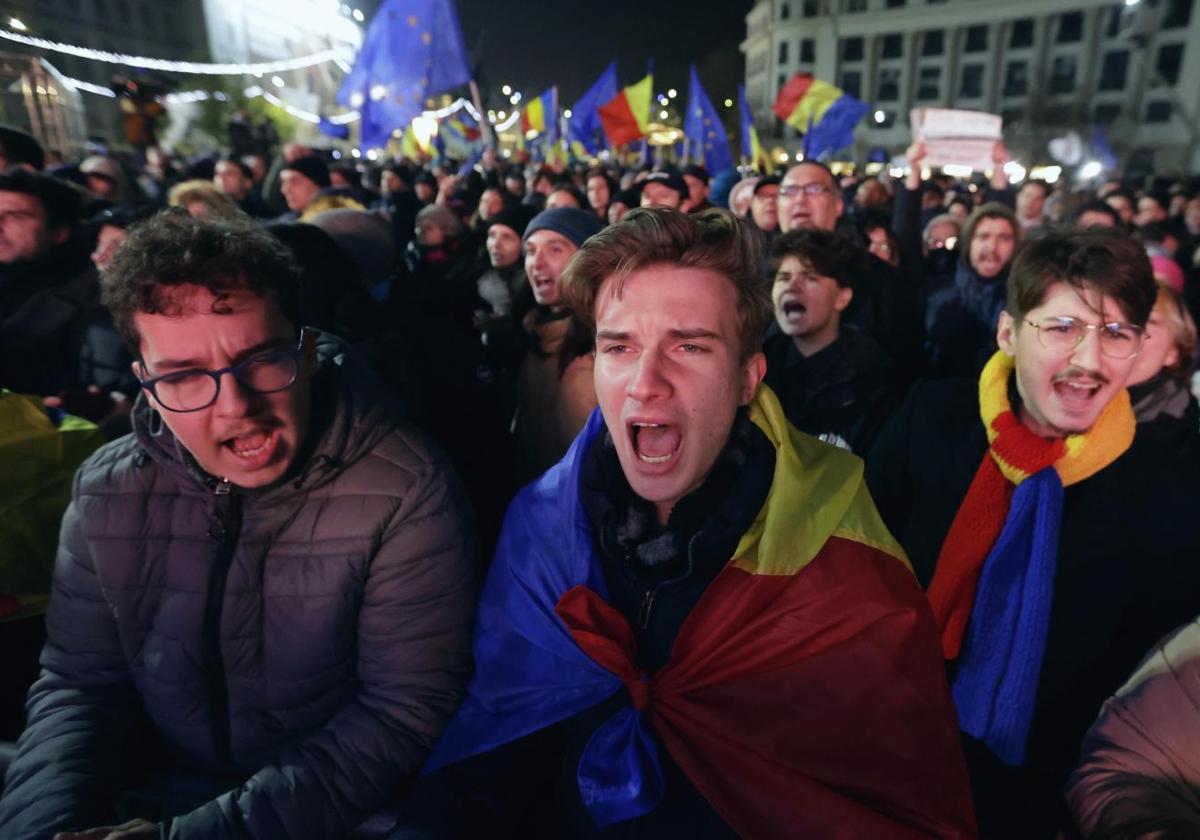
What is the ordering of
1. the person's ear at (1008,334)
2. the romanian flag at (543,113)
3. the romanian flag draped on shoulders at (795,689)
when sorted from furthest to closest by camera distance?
the romanian flag at (543,113) → the person's ear at (1008,334) → the romanian flag draped on shoulders at (795,689)

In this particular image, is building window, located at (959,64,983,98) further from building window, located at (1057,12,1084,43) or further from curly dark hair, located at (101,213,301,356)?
curly dark hair, located at (101,213,301,356)

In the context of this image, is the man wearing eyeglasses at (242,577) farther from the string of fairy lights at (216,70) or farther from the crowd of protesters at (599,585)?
the string of fairy lights at (216,70)

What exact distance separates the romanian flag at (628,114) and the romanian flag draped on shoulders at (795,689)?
1260 centimetres

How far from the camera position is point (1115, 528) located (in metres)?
2.25

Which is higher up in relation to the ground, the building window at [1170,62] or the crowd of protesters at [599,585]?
the building window at [1170,62]

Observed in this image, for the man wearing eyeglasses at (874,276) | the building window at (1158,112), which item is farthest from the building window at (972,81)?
the man wearing eyeglasses at (874,276)

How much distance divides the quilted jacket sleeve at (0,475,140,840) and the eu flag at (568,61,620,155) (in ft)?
43.7

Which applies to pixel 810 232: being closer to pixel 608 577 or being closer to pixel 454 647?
pixel 608 577

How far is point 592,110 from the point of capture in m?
16.2

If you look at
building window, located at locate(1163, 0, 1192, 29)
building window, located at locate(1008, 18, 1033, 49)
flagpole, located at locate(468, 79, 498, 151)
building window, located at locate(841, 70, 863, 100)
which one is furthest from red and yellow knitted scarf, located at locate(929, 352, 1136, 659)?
building window, located at locate(841, 70, 863, 100)

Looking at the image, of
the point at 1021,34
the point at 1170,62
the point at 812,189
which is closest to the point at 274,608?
the point at 812,189

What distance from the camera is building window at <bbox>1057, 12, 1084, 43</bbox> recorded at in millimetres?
58969

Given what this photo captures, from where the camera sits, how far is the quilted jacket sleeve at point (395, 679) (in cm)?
176

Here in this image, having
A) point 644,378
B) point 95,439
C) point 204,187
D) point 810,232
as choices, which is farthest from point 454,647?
point 204,187
